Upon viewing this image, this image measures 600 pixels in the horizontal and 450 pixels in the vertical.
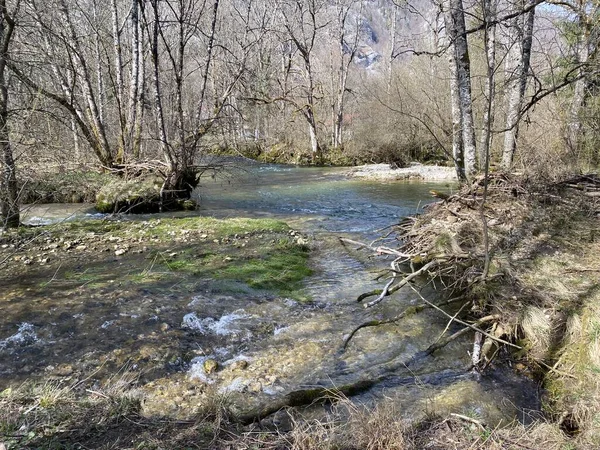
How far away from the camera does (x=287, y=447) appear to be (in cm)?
Result: 243

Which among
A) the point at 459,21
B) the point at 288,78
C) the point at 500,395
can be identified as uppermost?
the point at 288,78

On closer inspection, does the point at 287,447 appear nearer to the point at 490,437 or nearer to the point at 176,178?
the point at 490,437

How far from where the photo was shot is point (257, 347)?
4.11m

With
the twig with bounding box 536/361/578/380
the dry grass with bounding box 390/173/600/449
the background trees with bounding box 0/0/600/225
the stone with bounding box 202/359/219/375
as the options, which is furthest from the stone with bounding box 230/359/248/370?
the background trees with bounding box 0/0/600/225

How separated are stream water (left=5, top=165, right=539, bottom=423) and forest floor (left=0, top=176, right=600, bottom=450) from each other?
0.14 meters

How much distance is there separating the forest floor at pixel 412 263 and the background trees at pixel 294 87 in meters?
1.31

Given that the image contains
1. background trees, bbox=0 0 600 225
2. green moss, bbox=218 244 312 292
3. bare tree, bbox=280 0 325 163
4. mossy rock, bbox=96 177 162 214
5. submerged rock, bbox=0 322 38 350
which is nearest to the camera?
submerged rock, bbox=0 322 38 350

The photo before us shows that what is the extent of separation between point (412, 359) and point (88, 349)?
3137 mm

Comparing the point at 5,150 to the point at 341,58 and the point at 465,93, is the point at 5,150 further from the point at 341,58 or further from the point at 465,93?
the point at 341,58

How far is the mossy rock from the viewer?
1047 centimetres

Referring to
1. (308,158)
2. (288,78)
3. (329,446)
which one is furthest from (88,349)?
(288,78)

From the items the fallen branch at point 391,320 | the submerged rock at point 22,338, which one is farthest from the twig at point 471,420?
the submerged rock at point 22,338

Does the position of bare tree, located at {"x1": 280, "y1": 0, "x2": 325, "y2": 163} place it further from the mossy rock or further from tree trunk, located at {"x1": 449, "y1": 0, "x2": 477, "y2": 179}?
tree trunk, located at {"x1": 449, "y1": 0, "x2": 477, "y2": 179}

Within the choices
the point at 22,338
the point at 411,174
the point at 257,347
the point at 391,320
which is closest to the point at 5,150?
the point at 22,338
